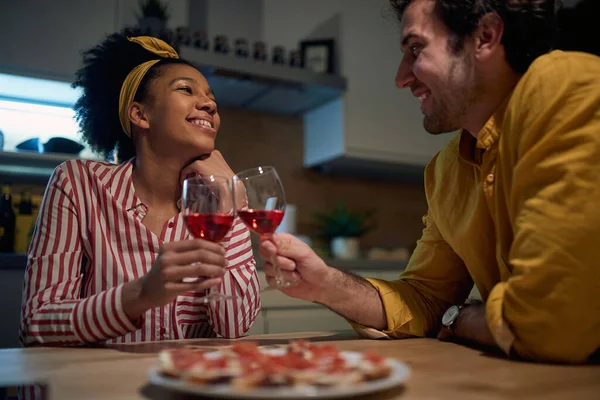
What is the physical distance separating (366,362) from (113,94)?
1.27 metres

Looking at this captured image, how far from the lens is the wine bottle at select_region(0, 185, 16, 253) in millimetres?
2371

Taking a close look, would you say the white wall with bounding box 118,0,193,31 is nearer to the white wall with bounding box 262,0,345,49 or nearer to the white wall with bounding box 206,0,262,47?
the white wall with bounding box 206,0,262,47

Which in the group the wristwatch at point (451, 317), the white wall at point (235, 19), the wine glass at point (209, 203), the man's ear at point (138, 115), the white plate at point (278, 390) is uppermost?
the white wall at point (235, 19)

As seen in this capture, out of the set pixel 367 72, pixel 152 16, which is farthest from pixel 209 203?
pixel 367 72

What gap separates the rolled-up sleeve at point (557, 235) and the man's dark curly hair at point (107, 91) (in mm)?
1048

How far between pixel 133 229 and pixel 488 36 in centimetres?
95

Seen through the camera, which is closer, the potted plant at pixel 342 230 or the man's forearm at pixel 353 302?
the man's forearm at pixel 353 302

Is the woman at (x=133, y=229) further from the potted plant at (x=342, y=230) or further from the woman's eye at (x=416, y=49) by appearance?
the potted plant at (x=342, y=230)

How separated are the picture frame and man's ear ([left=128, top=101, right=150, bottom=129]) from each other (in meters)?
1.79

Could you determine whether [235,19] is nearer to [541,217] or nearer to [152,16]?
[152,16]

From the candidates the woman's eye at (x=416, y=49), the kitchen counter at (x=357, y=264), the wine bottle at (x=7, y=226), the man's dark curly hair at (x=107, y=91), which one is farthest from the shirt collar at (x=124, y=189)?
the wine bottle at (x=7, y=226)

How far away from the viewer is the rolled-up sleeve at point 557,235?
0.84 m

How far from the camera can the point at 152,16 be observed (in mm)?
2594

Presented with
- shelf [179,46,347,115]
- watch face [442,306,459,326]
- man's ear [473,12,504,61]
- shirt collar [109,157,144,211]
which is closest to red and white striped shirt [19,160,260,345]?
shirt collar [109,157,144,211]
